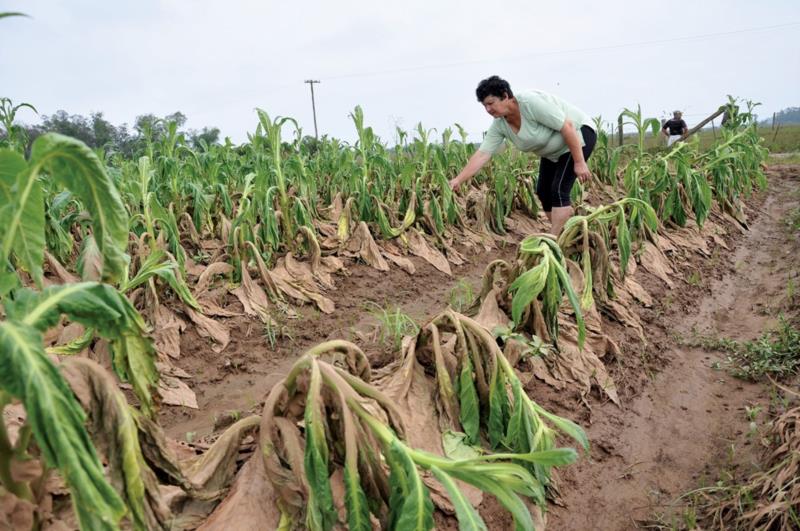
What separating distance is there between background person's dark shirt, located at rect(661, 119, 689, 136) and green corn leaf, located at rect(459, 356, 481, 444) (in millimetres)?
9742

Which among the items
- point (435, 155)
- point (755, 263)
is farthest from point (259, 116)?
point (755, 263)

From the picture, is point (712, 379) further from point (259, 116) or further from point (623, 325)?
point (259, 116)

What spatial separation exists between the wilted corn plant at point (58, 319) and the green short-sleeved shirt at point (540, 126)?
3549 millimetres

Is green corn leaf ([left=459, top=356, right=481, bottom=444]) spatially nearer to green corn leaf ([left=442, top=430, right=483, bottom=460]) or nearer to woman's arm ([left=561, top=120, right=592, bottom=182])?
green corn leaf ([left=442, top=430, right=483, bottom=460])

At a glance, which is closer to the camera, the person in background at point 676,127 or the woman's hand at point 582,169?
the woman's hand at point 582,169

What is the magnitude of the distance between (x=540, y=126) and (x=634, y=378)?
2104mm

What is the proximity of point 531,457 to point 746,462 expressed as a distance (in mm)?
1490

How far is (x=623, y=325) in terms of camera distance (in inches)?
134

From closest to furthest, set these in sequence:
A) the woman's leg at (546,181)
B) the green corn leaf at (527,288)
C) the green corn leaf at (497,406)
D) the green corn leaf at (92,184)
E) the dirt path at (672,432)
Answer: the green corn leaf at (92,184) → the green corn leaf at (497,406) → the dirt path at (672,432) → the green corn leaf at (527,288) → the woman's leg at (546,181)

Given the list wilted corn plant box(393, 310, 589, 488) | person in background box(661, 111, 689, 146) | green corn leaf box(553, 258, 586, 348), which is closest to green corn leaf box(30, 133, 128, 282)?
wilted corn plant box(393, 310, 589, 488)

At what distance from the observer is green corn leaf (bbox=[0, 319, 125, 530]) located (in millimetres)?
866

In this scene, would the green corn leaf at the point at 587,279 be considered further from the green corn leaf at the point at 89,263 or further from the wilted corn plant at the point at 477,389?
the green corn leaf at the point at 89,263

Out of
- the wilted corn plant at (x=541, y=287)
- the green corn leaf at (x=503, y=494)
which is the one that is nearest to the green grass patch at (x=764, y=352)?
the wilted corn plant at (x=541, y=287)

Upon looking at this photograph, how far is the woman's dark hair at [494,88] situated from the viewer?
4148mm
